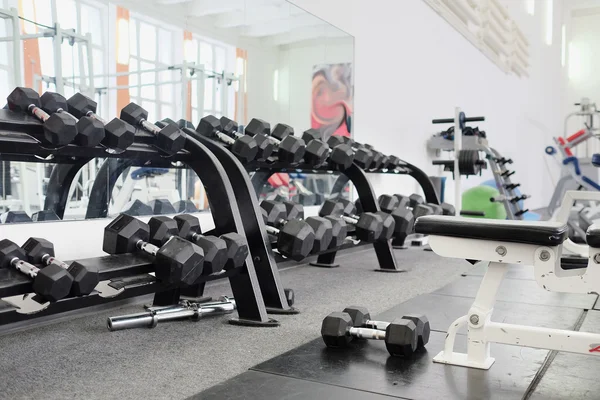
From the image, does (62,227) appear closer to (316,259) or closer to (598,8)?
(316,259)

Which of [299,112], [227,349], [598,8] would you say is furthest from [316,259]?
[598,8]

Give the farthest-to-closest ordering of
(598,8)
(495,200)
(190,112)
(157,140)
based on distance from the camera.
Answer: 1. (598,8)
2. (495,200)
3. (190,112)
4. (157,140)

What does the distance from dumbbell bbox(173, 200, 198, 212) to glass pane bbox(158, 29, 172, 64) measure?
71 cm

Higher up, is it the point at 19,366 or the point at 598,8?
the point at 598,8

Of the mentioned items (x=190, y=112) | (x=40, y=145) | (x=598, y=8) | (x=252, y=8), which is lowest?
(x=40, y=145)

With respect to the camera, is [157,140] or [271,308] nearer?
[157,140]

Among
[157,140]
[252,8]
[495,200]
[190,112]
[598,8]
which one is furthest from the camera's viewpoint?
[598,8]

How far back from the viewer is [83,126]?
5.85 ft

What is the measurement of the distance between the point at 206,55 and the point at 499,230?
209 cm

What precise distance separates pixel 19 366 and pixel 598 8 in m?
14.4

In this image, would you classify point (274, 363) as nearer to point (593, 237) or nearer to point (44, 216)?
point (593, 237)

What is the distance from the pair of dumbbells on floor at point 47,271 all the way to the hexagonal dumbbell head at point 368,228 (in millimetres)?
1551

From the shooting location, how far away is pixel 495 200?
5.16 metres

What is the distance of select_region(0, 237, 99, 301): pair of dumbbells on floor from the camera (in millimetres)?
1465
